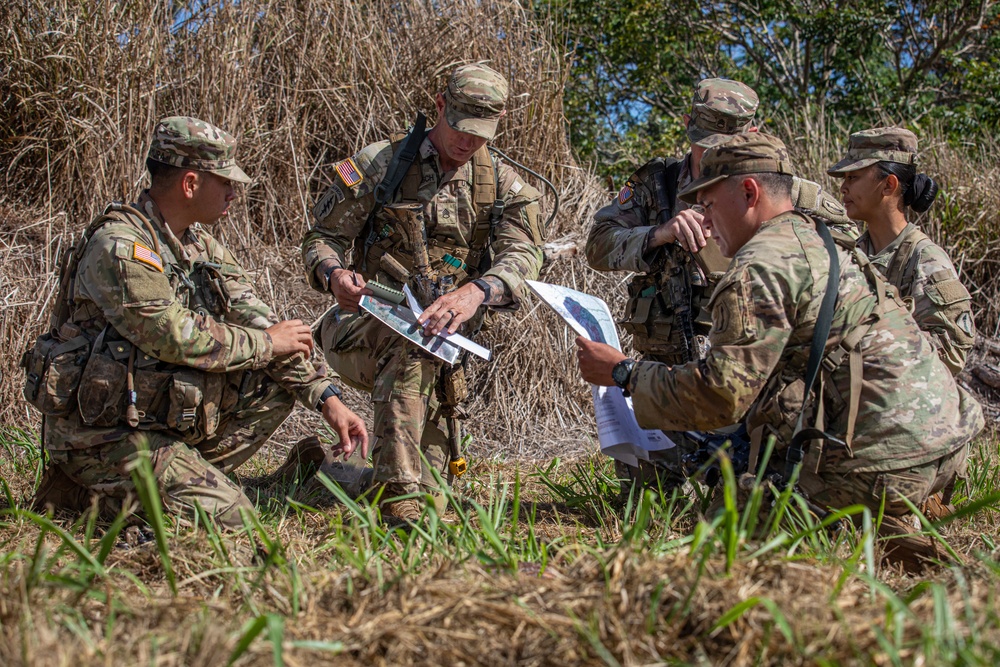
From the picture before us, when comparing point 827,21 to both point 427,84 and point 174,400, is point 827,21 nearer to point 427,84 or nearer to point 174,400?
point 427,84

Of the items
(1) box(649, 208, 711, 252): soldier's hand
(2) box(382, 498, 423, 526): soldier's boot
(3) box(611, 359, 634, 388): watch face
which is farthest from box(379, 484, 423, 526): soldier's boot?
(1) box(649, 208, 711, 252): soldier's hand

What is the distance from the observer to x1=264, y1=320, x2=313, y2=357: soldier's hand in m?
3.79

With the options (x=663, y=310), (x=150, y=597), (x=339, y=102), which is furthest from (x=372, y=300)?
(x=339, y=102)

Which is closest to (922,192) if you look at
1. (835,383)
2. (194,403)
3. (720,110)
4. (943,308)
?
(943,308)

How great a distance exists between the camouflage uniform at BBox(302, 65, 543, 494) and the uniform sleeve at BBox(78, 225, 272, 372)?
0.72 meters

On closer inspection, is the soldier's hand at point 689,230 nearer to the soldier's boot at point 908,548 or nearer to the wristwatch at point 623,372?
the wristwatch at point 623,372

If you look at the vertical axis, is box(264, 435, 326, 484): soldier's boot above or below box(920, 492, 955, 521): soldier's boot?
below

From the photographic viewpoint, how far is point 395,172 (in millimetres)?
4184

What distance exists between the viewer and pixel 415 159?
14.0 ft

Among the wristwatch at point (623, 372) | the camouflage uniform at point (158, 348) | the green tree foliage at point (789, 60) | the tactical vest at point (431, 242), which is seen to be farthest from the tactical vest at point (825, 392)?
the green tree foliage at point (789, 60)

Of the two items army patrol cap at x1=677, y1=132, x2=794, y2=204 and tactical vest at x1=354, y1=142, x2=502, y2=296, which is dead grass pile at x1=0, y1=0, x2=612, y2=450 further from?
army patrol cap at x1=677, y1=132, x2=794, y2=204

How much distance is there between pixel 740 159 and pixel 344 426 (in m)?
1.85

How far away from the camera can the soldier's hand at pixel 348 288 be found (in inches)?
153

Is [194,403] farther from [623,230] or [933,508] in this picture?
[933,508]
